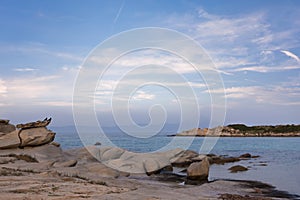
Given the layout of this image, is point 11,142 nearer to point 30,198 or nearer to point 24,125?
point 24,125

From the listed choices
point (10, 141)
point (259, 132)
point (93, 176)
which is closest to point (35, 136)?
point (10, 141)

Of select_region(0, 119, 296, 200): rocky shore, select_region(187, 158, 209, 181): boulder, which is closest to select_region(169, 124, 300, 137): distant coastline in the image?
select_region(0, 119, 296, 200): rocky shore

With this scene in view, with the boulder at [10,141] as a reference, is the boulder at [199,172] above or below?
below

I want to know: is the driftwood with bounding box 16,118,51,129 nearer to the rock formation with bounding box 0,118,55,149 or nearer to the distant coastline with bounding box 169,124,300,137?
the rock formation with bounding box 0,118,55,149

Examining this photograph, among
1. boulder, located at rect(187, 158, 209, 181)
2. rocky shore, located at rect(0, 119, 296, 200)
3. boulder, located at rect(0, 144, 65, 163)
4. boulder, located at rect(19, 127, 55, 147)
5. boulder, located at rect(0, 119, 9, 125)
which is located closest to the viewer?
rocky shore, located at rect(0, 119, 296, 200)

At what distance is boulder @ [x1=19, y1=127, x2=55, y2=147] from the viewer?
35344 millimetres

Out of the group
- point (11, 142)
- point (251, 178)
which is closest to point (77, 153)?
point (11, 142)

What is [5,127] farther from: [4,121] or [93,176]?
[93,176]

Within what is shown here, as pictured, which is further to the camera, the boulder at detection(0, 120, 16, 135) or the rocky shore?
the boulder at detection(0, 120, 16, 135)

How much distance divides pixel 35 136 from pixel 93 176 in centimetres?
1494

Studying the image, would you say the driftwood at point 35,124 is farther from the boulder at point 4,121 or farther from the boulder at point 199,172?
the boulder at point 199,172

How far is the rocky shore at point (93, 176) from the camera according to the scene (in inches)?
623

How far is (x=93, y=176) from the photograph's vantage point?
23.5 meters

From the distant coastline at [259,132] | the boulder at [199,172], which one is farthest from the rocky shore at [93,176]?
the distant coastline at [259,132]
